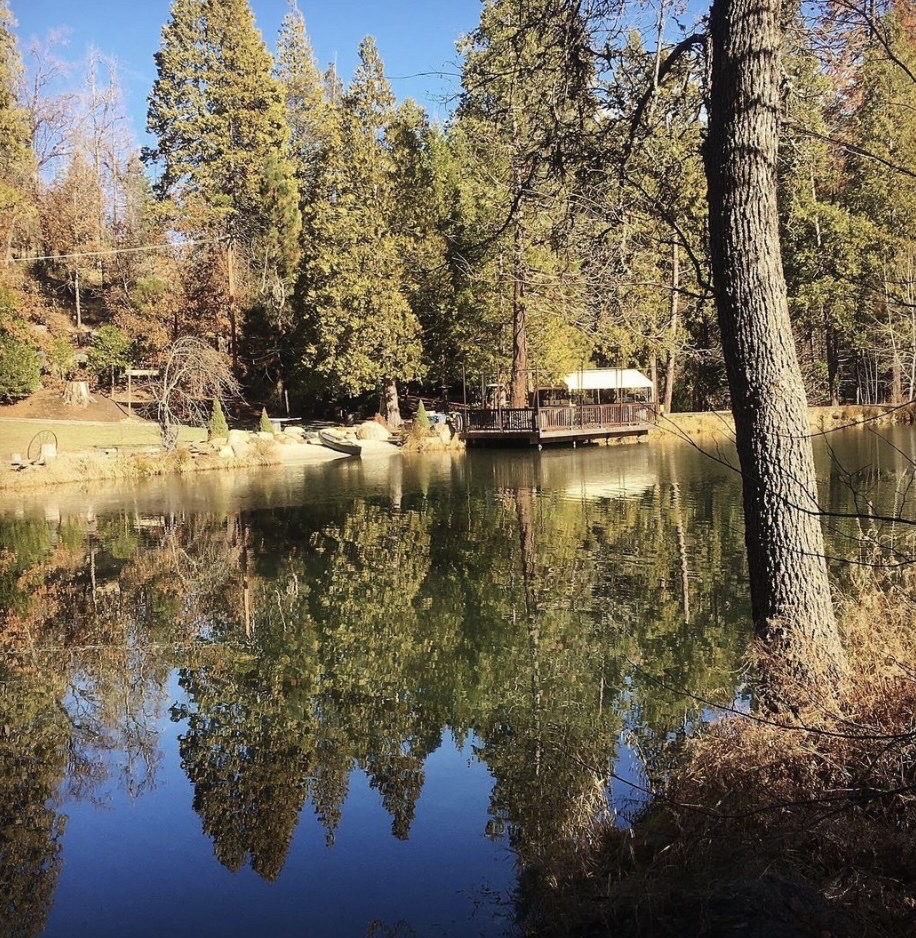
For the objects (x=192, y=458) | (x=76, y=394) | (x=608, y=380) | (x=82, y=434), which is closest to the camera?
(x=192, y=458)

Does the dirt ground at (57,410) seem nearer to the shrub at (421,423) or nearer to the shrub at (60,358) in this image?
the shrub at (60,358)

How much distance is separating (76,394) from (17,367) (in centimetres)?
273

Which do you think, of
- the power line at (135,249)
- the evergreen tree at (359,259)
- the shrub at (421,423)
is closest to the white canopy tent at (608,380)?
the shrub at (421,423)

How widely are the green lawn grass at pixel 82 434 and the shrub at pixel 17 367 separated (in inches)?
60.7

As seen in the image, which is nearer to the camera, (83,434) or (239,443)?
(239,443)

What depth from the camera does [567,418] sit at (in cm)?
2841

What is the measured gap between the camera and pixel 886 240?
101 feet

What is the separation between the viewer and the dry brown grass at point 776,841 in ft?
9.73

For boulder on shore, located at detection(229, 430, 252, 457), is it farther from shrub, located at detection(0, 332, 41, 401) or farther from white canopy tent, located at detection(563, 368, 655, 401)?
white canopy tent, located at detection(563, 368, 655, 401)

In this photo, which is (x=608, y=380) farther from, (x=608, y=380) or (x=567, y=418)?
(x=567, y=418)

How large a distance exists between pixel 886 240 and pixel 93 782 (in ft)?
104

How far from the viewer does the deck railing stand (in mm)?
28062

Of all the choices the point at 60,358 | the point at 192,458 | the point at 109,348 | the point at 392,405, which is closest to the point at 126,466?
the point at 192,458

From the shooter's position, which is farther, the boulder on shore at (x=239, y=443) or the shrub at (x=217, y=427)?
the shrub at (x=217, y=427)
